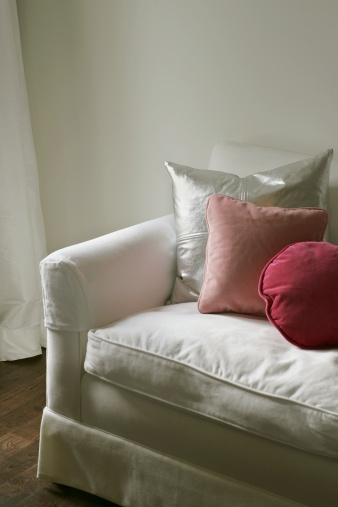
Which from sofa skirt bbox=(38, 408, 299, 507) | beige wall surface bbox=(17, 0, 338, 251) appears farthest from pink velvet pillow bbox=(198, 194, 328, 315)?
beige wall surface bbox=(17, 0, 338, 251)

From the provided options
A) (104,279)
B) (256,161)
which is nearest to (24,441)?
(104,279)

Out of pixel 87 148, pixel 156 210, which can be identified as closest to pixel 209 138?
pixel 156 210

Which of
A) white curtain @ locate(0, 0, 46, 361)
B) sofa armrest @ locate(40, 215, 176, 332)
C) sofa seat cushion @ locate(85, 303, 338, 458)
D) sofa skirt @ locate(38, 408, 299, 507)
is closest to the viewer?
sofa seat cushion @ locate(85, 303, 338, 458)

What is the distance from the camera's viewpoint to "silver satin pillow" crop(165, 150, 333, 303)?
70.8 inches

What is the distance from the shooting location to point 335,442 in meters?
1.22

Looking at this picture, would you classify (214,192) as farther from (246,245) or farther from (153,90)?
(153,90)

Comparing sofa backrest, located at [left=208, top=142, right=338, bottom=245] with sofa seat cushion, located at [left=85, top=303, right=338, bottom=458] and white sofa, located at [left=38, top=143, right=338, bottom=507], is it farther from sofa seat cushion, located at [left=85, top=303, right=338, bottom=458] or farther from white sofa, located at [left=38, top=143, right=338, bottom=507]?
sofa seat cushion, located at [left=85, top=303, right=338, bottom=458]

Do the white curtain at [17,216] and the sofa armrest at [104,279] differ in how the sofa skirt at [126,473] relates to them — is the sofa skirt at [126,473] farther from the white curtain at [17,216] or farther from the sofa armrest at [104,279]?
the white curtain at [17,216]

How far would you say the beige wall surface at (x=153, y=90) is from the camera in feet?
6.84

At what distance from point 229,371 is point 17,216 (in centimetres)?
144

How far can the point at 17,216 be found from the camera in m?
2.53

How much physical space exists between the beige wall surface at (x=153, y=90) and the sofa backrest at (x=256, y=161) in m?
0.15

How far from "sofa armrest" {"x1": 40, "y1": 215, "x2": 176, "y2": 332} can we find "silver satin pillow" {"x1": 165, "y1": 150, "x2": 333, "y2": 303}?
8cm

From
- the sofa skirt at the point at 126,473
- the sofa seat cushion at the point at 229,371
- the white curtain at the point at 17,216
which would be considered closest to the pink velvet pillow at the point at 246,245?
the sofa seat cushion at the point at 229,371
